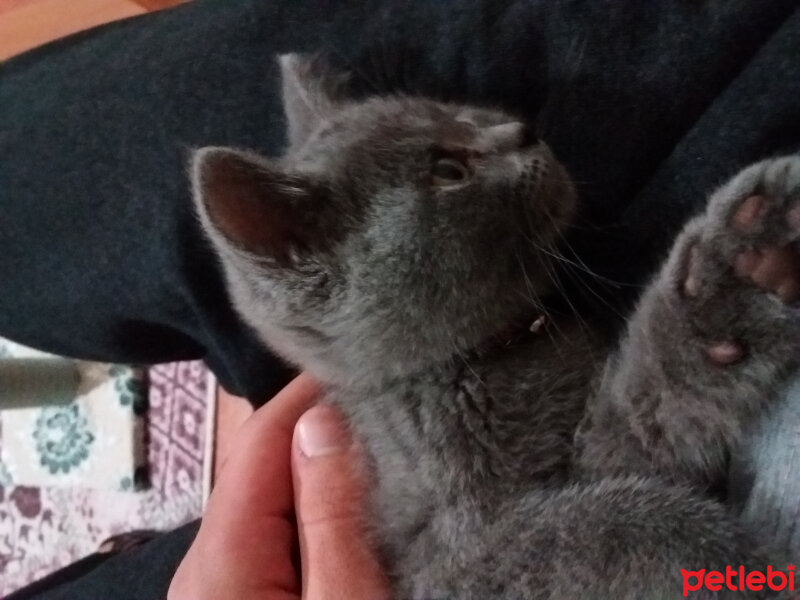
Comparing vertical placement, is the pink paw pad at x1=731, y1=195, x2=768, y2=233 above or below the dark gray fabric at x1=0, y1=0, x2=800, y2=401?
below

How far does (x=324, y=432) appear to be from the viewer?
92 cm

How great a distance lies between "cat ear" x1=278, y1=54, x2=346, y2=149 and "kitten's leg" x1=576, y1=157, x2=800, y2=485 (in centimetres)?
44

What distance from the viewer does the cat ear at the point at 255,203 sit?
27.7 inches

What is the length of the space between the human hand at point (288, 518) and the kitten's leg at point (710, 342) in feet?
0.92

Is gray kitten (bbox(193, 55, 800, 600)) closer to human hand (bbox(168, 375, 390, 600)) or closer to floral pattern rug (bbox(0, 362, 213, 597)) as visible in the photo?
human hand (bbox(168, 375, 390, 600))

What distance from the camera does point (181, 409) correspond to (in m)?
1.63

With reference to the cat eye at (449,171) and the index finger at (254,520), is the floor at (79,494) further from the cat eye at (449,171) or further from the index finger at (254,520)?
the cat eye at (449,171)

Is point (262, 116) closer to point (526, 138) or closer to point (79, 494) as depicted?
point (526, 138)

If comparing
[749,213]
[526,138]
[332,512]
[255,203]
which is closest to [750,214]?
[749,213]

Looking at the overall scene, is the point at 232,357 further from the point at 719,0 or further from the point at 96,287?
the point at 719,0

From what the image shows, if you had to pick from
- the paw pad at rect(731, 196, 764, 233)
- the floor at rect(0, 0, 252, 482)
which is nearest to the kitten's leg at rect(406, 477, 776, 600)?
the paw pad at rect(731, 196, 764, 233)

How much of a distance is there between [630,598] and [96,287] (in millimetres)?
821

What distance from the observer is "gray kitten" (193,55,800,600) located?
0.69 metres

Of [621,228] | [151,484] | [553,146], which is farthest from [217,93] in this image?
[151,484]
